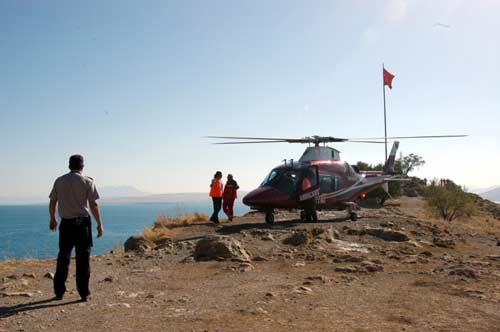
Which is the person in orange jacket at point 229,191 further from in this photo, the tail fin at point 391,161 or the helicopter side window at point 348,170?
the tail fin at point 391,161

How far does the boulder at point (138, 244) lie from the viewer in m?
11.2

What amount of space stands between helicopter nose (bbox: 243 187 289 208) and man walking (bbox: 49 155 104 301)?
8.65m

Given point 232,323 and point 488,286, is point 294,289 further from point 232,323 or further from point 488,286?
point 488,286

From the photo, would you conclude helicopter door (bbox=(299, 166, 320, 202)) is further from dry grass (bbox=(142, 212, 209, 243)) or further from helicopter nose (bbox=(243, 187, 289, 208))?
dry grass (bbox=(142, 212, 209, 243))

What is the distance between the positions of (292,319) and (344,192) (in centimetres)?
1286

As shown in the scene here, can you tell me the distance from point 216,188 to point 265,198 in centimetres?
201

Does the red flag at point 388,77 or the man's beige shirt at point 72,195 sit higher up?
the red flag at point 388,77

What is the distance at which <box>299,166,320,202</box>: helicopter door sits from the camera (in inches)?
620

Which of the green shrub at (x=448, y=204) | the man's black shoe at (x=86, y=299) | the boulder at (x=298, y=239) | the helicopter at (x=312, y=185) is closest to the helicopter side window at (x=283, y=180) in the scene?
the helicopter at (x=312, y=185)

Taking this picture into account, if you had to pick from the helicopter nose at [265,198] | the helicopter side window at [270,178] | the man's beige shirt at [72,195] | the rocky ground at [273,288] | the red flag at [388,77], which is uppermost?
the red flag at [388,77]

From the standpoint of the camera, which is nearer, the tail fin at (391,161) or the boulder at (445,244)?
the boulder at (445,244)

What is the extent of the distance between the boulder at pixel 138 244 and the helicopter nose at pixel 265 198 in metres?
4.08

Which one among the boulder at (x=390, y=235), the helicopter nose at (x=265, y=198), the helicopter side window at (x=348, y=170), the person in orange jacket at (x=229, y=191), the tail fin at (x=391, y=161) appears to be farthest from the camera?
the tail fin at (x=391, y=161)

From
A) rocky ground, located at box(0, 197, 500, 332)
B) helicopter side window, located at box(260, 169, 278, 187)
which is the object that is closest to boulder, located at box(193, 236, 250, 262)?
rocky ground, located at box(0, 197, 500, 332)
